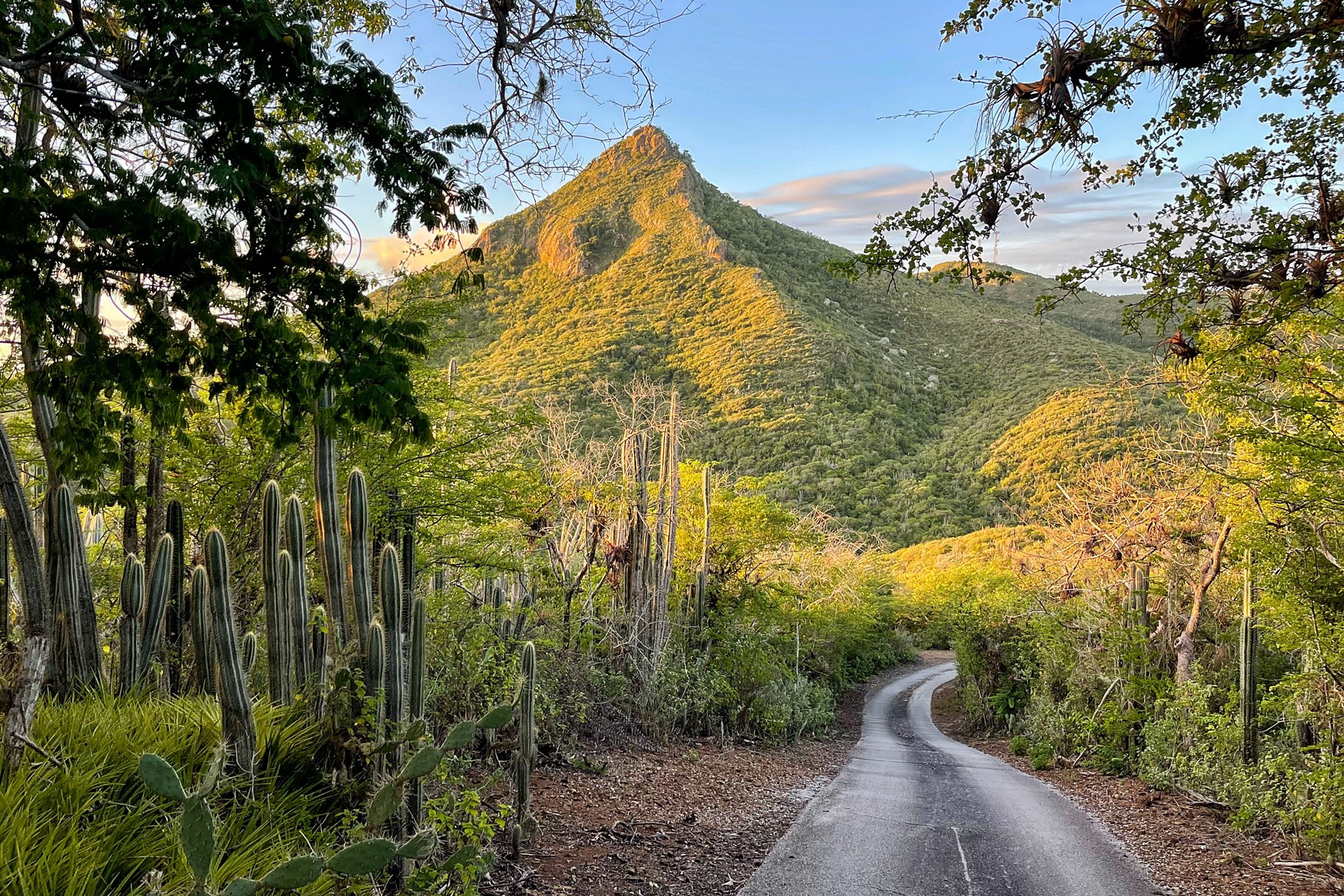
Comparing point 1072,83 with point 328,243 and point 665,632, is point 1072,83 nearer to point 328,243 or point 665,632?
point 328,243

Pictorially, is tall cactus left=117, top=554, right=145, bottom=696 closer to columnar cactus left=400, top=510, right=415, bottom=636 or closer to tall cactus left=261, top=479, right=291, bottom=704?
tall cactus left=261, top=479, right=291, bottom=704

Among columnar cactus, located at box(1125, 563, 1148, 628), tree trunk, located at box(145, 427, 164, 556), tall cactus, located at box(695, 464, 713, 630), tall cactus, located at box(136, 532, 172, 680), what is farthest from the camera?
tall cactus, located at box(695, 464, 713, 630)

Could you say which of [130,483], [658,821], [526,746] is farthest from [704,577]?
[130,483]

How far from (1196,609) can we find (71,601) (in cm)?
1321

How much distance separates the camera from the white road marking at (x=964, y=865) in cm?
629

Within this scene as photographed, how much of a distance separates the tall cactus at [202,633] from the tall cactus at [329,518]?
0.74 metres

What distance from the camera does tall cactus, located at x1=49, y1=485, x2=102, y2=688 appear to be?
4.78 m

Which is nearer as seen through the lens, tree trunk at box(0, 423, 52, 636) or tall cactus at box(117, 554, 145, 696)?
tree trunk at box(0, 423, 52, 636)

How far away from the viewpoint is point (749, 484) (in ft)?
60.5

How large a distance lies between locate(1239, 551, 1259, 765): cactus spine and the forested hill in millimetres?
21290

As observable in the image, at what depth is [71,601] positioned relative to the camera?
15.7 feet

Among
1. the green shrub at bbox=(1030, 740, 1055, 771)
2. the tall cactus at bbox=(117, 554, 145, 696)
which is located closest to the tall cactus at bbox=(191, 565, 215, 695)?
the tall cactus at bbox=(117, 554, 145, 696)

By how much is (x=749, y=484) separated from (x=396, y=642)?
14.0m

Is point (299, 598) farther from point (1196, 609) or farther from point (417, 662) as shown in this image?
point (1196, 609)
